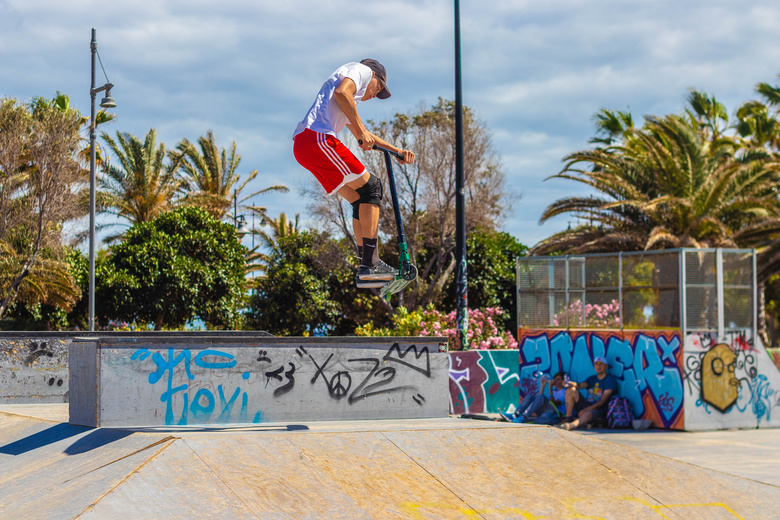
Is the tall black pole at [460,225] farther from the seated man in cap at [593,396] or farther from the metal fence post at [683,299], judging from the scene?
the metal fence post at [683,299]

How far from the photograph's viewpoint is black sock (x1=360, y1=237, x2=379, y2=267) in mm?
7129

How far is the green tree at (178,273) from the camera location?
26.6 m

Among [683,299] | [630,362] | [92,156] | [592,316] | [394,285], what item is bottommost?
[630,362]

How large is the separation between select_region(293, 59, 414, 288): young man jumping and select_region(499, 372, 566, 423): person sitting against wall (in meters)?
7.71

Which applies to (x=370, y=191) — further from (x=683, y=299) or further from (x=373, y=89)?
(x=683, y=299)

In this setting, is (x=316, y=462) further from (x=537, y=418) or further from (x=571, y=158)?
(x=571, y=158)

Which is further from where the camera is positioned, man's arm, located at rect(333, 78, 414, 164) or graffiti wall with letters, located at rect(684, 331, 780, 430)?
graffiti wall with letters, located at rect(684, 331, 780, 430)

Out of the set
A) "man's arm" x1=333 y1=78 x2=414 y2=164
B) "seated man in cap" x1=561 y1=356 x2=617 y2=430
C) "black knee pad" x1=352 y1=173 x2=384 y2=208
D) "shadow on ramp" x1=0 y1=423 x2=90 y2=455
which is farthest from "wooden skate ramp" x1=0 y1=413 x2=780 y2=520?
"seated man in cap" x1=561 y1=356 x2=617 y2=430

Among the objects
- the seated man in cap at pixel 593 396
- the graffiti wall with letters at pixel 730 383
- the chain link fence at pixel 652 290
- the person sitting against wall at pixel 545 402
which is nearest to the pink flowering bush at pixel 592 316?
the chain link fence at pixel 652 290

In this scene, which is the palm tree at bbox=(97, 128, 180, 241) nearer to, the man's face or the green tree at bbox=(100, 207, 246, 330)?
the green tree at bbox=(100, 207, 246, 330)

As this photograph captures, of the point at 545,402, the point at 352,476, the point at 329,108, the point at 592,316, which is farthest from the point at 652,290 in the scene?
the point at 352,476

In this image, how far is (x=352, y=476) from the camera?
243 inches

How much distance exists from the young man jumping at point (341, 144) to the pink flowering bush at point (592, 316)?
30.5 ft

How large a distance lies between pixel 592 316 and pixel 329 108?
33.8 ft
